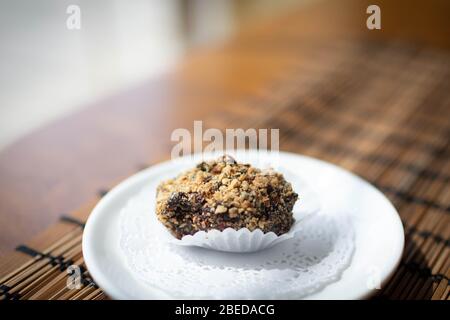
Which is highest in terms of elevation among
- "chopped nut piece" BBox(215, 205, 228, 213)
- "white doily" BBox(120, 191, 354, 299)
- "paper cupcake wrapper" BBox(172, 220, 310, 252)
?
"chopped nut piece" BBox(215, 205, 228, 213)

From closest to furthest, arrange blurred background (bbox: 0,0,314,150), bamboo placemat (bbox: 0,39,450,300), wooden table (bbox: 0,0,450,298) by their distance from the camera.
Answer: bamboo placemat (bbox: 0,39,450,300) → wooden table (bbox: 0,0,450,298) → blurred background (bbox: 0,0,314,150)

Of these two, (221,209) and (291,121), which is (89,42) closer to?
(291,121)

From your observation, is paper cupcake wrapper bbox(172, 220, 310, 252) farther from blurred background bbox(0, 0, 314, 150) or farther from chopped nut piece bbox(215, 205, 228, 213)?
blurred background bbox(0, 0, 314, 150)

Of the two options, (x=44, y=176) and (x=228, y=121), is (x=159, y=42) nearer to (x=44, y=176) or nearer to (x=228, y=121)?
(x=228, y=121)

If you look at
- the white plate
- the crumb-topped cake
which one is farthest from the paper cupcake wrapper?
the white plate

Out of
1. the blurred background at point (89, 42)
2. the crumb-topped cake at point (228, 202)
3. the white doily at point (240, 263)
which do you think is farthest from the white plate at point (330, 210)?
the blurred background at point (89, 42)

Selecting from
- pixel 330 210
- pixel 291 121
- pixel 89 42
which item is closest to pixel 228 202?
pixel 330 210
